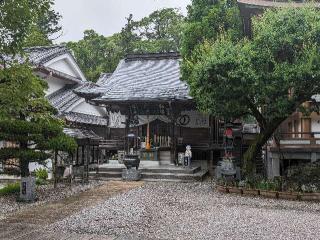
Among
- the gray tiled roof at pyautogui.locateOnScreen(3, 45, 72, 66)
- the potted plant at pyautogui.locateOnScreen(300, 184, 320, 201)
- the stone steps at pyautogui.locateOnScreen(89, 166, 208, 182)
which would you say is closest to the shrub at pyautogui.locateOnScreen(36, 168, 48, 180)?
the stone steps at pyautogui.locateOnScreen(89, 166, 208, 182)

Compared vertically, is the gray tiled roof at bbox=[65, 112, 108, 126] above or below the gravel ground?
above

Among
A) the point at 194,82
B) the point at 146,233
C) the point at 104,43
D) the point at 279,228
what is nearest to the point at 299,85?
the point at 194,82

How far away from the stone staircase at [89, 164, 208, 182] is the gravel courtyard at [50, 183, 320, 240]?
14.9 feet

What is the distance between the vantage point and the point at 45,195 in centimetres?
1416

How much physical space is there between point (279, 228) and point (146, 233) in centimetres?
322

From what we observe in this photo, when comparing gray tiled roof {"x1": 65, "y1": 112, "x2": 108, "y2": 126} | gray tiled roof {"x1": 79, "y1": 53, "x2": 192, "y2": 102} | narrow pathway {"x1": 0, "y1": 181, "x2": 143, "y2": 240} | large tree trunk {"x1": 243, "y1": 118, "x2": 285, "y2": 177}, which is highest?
gray tiled roof {"x1": 79, "y1": 53, "x2": 192, "y2": 102}

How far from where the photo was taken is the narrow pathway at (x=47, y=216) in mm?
8430

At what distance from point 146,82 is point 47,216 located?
14.3 metres

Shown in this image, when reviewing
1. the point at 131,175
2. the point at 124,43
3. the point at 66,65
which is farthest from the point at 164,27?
the point at 131,175

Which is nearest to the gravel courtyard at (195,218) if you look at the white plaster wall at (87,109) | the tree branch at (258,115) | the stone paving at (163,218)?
the stone paving at (163,218)

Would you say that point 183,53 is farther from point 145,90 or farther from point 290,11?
point 290,11

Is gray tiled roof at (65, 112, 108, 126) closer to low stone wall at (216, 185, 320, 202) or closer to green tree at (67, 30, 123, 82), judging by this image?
low stone wall at (216, 185, 320, 202)

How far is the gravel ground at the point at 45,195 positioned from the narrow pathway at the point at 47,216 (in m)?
0.41

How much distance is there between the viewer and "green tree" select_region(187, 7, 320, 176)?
1316cm
